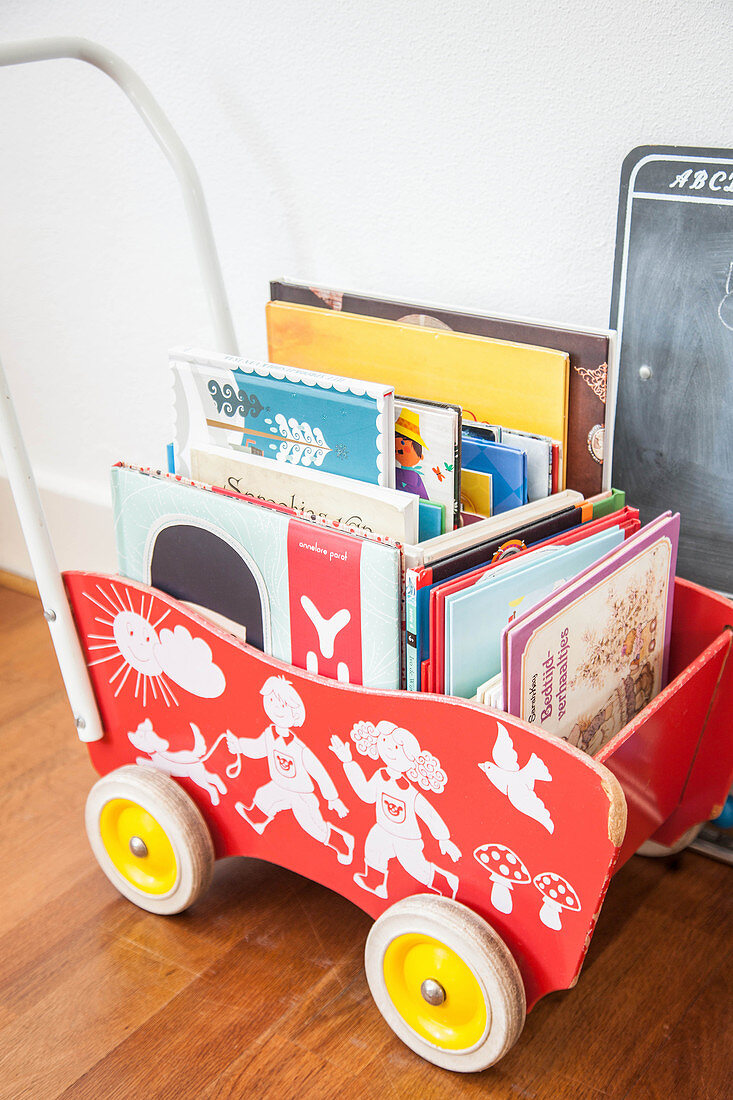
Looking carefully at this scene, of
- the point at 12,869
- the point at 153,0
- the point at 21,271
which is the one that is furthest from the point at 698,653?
the point at 21,271

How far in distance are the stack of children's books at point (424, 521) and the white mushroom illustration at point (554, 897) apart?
0.33 ft

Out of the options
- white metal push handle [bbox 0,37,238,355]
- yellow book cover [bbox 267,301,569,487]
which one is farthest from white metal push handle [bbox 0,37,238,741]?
yellow book cover [bbox 267,301,569,487]

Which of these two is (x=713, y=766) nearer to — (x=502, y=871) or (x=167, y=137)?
(x=502, y=871)

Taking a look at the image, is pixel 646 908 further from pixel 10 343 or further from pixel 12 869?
pixel 10 343

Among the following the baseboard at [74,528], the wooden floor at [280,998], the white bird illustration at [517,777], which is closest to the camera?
the white bird illustration at [517,777]

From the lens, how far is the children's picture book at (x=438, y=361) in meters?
0.80

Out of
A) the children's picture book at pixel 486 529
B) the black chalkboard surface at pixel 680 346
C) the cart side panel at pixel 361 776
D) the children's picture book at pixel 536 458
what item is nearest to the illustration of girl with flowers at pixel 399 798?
the cart side panel at pixel 361 776

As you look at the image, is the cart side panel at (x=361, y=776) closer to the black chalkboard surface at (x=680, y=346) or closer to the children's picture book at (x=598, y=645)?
the children's picture book at (x=598, y=645)

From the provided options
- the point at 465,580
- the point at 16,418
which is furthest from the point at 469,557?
the point at 16,418

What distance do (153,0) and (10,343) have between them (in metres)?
0.54

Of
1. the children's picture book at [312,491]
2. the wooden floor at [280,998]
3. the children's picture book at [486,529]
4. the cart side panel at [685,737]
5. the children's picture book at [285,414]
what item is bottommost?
the wooden floor at [280,998]

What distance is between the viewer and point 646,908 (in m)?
0.90

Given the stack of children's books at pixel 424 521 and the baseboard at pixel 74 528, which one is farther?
the baseboard at pixel 74 528

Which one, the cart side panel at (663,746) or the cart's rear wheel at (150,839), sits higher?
the cart side panel at (663,746)
